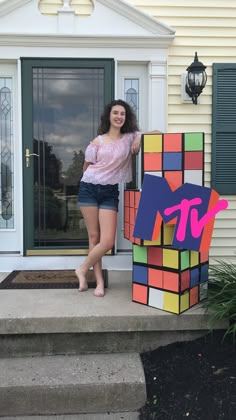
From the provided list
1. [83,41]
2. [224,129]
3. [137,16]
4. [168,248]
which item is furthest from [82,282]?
[137,16]

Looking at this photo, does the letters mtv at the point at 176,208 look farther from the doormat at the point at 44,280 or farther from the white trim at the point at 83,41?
the white trim at the point at 83,41

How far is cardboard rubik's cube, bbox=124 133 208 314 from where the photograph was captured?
8.44 ft

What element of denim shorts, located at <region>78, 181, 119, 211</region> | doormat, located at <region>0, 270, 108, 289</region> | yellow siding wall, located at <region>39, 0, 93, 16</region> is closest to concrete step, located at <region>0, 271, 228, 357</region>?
doormat, located at <region>0, 270, 108, 289</region>

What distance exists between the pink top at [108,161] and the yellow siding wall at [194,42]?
0.85m

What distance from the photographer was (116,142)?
2.83m

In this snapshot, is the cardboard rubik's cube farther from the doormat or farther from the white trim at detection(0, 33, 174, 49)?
the white trim at detection(0, 33, 174, 49)

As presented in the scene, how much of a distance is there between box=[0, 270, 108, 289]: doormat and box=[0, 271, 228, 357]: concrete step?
421 millimetres

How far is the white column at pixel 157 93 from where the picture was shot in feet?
11.4

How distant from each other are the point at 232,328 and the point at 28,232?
1.87m

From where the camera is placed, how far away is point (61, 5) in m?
3.37

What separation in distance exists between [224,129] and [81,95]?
127 cm

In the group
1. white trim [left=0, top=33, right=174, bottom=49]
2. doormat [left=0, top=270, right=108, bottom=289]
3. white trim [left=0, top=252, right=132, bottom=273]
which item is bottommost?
doormat [left=0, top=270, right=108, bottom=289]

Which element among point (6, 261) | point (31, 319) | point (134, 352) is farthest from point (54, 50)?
point (134, 352)

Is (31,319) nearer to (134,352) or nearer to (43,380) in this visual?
(43,380)
